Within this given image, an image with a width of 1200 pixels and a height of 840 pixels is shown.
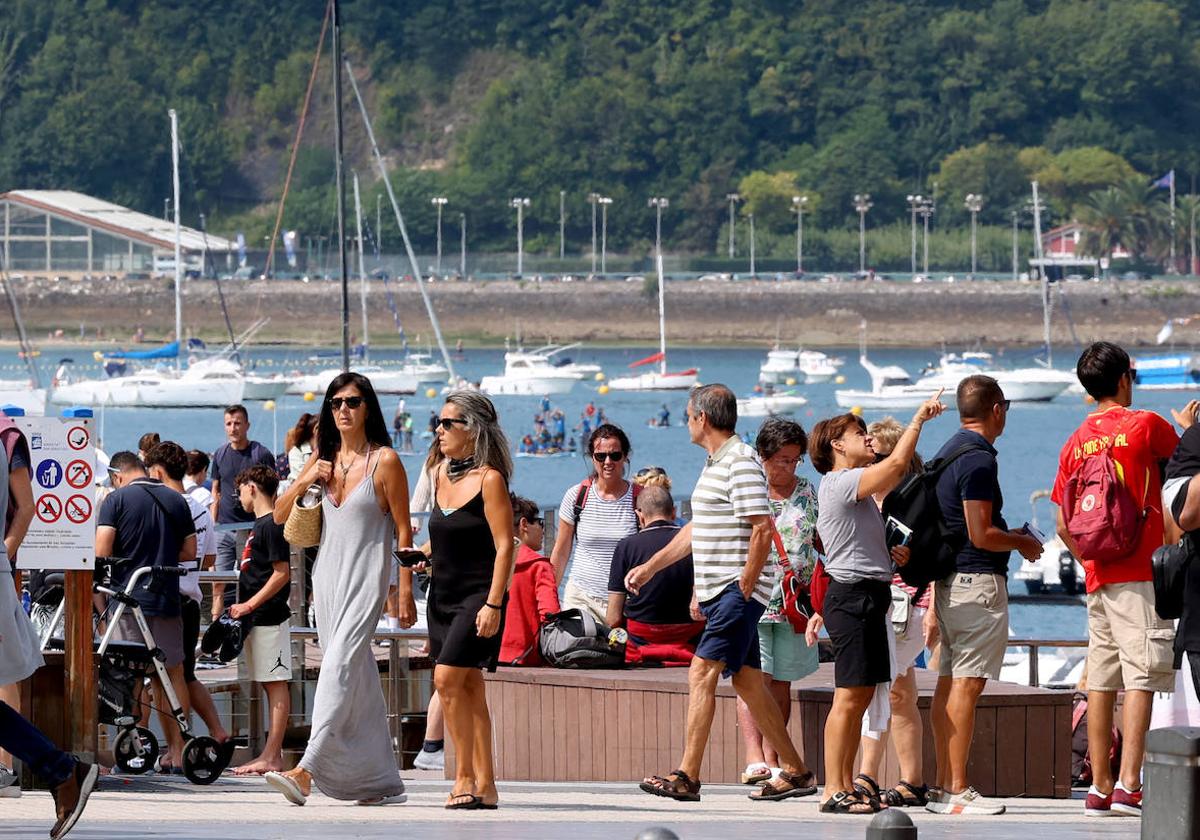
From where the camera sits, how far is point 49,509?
8133 millimetres

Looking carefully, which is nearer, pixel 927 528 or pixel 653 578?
pixel 927 528

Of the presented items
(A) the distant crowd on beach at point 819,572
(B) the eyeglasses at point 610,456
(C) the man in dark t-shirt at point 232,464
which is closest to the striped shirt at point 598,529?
(B) the eyeglasses at point 610,456

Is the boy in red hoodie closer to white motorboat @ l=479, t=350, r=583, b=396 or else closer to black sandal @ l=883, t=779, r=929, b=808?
black sandal @ l=883, t=779, r=929, b=808

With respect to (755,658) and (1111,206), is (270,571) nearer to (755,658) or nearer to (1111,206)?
(755,658)

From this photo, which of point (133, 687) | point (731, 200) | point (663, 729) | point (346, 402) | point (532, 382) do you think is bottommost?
point (663, 729)

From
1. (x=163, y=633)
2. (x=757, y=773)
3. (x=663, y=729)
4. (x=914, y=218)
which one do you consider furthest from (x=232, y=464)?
(x=914, y=218)

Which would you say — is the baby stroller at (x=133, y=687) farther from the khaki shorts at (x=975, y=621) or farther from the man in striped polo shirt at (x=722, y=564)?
the khaki shorts at (x=975, y=621)

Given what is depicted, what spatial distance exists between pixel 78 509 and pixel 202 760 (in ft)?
3.29

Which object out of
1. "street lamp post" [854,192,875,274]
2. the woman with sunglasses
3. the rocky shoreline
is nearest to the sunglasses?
the woman with sunglasses

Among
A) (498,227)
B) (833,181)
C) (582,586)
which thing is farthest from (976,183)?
(582,586)

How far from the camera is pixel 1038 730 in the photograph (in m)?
8.36

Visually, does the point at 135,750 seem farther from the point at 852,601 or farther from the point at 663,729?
the point at 852,601

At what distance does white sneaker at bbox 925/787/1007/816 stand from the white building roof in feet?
424

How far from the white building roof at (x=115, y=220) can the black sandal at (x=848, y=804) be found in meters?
129
